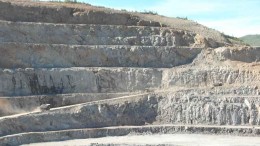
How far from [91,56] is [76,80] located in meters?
3.09

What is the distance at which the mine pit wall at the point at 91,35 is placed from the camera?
116 ft

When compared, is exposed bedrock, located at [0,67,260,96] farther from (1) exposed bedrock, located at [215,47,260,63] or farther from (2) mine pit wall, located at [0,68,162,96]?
(1) exposed bedrock, located at [215,47,260,63]

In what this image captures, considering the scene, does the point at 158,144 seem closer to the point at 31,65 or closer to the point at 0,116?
the point at 0,116

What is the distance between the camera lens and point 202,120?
98.1 ft

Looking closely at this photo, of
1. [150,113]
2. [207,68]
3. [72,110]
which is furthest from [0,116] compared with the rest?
[207,68]

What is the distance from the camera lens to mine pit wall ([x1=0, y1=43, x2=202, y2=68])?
32.9 m

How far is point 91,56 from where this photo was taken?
115ft

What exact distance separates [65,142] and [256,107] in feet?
34.7

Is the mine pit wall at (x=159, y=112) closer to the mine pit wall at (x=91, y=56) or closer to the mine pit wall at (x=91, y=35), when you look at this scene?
the mine pit wall at (x=91, y=56)

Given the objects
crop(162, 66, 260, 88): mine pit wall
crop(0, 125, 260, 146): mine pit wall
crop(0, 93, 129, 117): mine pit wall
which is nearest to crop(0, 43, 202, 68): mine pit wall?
crop(162, 66, 260, 88): mine pit wall

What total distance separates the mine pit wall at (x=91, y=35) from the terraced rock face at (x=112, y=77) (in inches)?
2.6

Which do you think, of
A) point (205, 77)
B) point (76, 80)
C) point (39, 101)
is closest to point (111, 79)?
point (76, 80)

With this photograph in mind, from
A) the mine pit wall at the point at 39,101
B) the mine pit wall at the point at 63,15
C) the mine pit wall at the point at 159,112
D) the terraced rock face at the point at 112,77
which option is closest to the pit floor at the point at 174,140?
the terraced rock face at the point at 112,77

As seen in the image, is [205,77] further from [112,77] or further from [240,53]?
[112,77]
